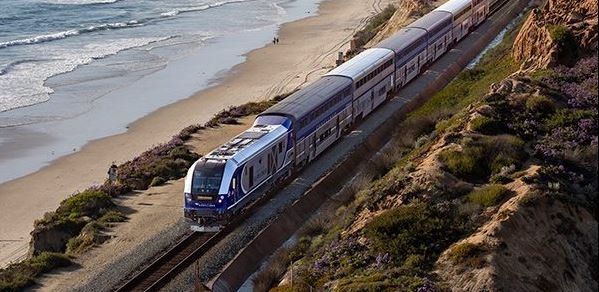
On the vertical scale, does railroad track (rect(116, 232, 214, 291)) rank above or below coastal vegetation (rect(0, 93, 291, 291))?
above

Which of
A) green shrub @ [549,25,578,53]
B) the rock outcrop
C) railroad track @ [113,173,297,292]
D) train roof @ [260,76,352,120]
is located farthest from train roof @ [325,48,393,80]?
the rock outcrop

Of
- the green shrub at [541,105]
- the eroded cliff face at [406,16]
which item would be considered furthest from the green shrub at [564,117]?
the eroded cliff face at [406,16]

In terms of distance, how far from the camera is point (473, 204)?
2197cm

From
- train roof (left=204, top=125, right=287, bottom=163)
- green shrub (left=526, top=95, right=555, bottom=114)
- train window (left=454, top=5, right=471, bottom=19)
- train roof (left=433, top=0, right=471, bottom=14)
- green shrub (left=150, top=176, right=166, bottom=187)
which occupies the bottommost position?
→ green shrub (left=150, top=176, right=166, bottom=187)

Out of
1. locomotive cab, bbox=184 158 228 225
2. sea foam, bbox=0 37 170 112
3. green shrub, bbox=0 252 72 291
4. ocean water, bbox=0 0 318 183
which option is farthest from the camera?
sea foam, bbox=0 37 170 112

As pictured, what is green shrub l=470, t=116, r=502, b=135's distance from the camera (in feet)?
83.9

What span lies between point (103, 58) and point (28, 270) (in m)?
45.5

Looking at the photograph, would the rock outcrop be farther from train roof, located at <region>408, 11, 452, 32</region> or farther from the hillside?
train roof, located at <region>408, 11, 452, 32</region>

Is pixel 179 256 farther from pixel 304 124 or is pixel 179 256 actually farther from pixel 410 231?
pixel 304 124

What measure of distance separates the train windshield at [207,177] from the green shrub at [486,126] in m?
7.73

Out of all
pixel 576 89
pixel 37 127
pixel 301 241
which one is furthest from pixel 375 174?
pixel 37 127

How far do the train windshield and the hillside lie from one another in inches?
121

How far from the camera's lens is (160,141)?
4784cm

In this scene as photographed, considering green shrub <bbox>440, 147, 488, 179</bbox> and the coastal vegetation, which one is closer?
green shrub <bbox>440, 147, 488, 179</bbox>
